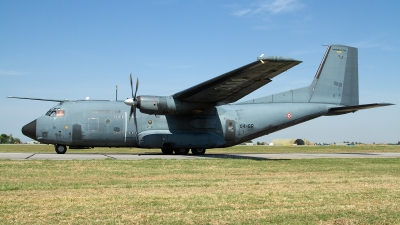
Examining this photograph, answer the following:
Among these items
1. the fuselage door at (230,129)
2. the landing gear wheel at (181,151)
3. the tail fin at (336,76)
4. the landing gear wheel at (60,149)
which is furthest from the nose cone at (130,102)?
the tail fin at (336,76)

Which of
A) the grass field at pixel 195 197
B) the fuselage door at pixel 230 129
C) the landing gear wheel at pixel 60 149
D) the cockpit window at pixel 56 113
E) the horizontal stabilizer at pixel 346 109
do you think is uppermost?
the horizontal stabilizer at pixel 346 109

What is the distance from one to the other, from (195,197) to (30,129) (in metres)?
20.4

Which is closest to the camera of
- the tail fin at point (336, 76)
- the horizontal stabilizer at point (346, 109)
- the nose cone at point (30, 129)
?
the nose cone at point (30, 129)

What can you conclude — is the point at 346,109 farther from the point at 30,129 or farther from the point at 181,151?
the point at 30,129

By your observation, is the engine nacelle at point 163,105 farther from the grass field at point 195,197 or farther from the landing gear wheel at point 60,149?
the grass field at point 195,197

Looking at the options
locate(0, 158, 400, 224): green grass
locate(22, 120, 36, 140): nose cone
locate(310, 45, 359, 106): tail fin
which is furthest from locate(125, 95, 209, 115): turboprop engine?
locate(310, 45, 359, 106): tail fin

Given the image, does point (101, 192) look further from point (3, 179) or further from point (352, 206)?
point (352, 206)

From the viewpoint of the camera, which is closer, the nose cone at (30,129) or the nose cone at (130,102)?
the nose cone at (130,102)

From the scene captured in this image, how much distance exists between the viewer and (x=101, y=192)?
10.2m

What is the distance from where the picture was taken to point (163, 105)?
25.3 metres

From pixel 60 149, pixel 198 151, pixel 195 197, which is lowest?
pixel 195 197

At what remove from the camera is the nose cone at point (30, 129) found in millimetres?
26748

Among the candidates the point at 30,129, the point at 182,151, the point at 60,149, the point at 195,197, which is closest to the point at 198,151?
the point at 182,151

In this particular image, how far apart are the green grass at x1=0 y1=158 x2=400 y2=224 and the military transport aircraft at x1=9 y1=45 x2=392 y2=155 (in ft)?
33.2
